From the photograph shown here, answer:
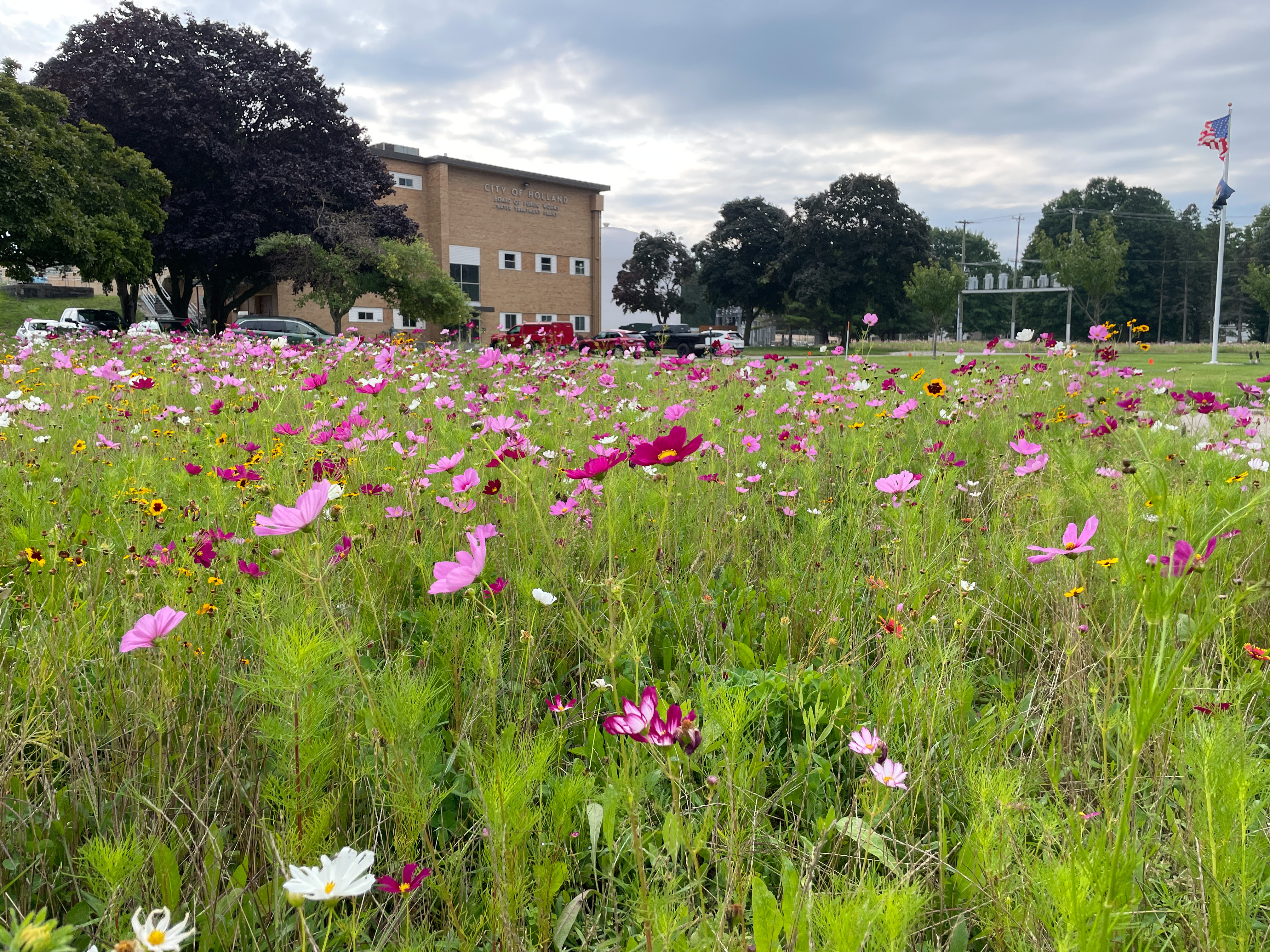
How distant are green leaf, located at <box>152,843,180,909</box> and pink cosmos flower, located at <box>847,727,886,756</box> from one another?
0.90 meters

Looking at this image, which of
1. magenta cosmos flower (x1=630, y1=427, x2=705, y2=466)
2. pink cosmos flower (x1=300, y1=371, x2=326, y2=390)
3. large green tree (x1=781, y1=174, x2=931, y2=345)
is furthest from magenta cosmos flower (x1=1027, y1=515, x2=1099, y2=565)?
large green tree (x1=781, y1=174, x2=931, y2=345)

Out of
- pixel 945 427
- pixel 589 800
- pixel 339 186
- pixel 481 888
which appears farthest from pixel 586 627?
pixel 339 186

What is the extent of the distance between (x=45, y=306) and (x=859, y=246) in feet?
120

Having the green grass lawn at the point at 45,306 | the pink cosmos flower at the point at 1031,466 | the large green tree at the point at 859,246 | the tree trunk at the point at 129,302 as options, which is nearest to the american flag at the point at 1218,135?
the large green tree at the point at 859,246

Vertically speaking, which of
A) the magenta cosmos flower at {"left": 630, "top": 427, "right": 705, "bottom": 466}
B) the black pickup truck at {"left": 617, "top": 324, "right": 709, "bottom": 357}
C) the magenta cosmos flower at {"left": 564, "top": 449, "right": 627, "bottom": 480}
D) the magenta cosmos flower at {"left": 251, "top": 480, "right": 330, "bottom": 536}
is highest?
the black pickup truck at {"left": 617, "top": 324, "right": 709, "bottom": 357}

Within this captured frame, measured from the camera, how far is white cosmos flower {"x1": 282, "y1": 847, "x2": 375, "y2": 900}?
60 centimetres

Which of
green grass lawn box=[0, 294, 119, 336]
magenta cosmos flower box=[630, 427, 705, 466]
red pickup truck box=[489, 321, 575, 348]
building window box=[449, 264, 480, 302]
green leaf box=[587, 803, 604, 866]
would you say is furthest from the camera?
building window box=[449, 264, 480, 302]

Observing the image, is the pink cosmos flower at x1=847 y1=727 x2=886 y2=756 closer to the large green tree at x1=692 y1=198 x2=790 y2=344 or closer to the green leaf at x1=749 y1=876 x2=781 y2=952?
the green leaf at x1=749 y1=876 x2=781 y2=952

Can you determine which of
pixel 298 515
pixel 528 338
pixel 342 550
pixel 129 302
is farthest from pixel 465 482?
pixel 129 302

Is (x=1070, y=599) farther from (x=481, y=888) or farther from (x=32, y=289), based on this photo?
(x=32, y=289)

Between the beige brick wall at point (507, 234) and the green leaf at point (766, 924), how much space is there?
99.5ft

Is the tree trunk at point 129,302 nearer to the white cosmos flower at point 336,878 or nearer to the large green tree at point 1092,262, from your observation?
the white cosmos flower at point 336,878

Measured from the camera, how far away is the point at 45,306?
32656 mm

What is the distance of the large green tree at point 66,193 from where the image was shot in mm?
14336
